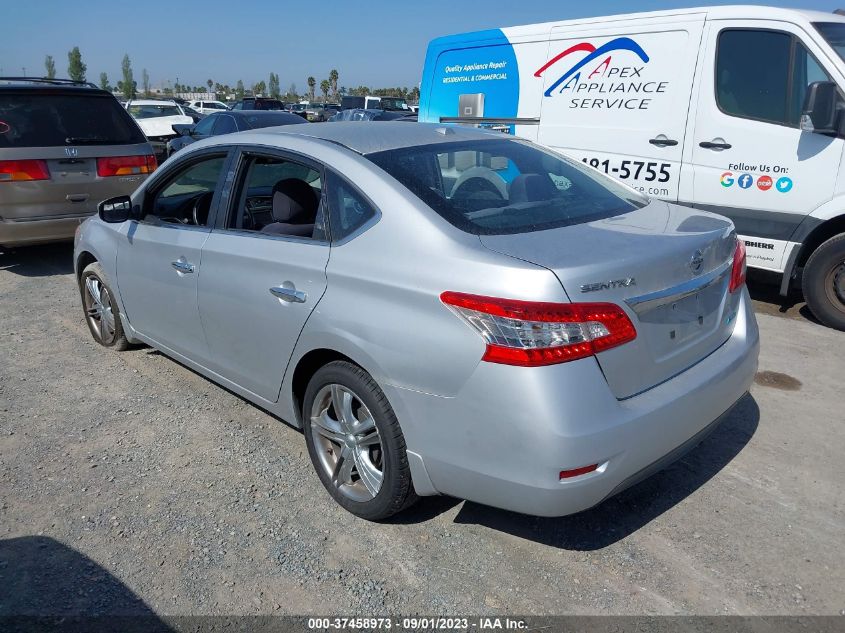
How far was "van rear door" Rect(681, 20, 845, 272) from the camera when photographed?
529cm

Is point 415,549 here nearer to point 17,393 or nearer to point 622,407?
point 622,407

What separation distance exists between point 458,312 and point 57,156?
20.1 ft

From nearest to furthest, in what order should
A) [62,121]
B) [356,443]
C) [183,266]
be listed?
1. [356,443]
2. [183,266]
3. [62,121]

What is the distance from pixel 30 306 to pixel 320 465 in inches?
173

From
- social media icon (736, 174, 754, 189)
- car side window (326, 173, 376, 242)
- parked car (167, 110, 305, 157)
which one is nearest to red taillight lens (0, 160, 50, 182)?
car side window (326, 173, 376, 242)

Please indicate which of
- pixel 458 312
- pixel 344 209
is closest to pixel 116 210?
pixel 344 209

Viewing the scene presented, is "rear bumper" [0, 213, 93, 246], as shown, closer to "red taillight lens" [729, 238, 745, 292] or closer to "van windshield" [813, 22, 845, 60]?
"red taillight lens" [729, 238, 745, 292]

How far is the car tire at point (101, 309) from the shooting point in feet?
15.9

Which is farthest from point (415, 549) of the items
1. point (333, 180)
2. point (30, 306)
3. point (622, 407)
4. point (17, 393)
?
point (30, 306)

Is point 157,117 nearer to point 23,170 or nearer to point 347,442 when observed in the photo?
point 23,170

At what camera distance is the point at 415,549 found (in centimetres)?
289

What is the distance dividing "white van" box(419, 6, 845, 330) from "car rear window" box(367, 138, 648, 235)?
2.55 m

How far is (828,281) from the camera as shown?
5406mm

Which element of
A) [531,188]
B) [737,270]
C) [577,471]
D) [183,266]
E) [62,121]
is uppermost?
[62,121]
